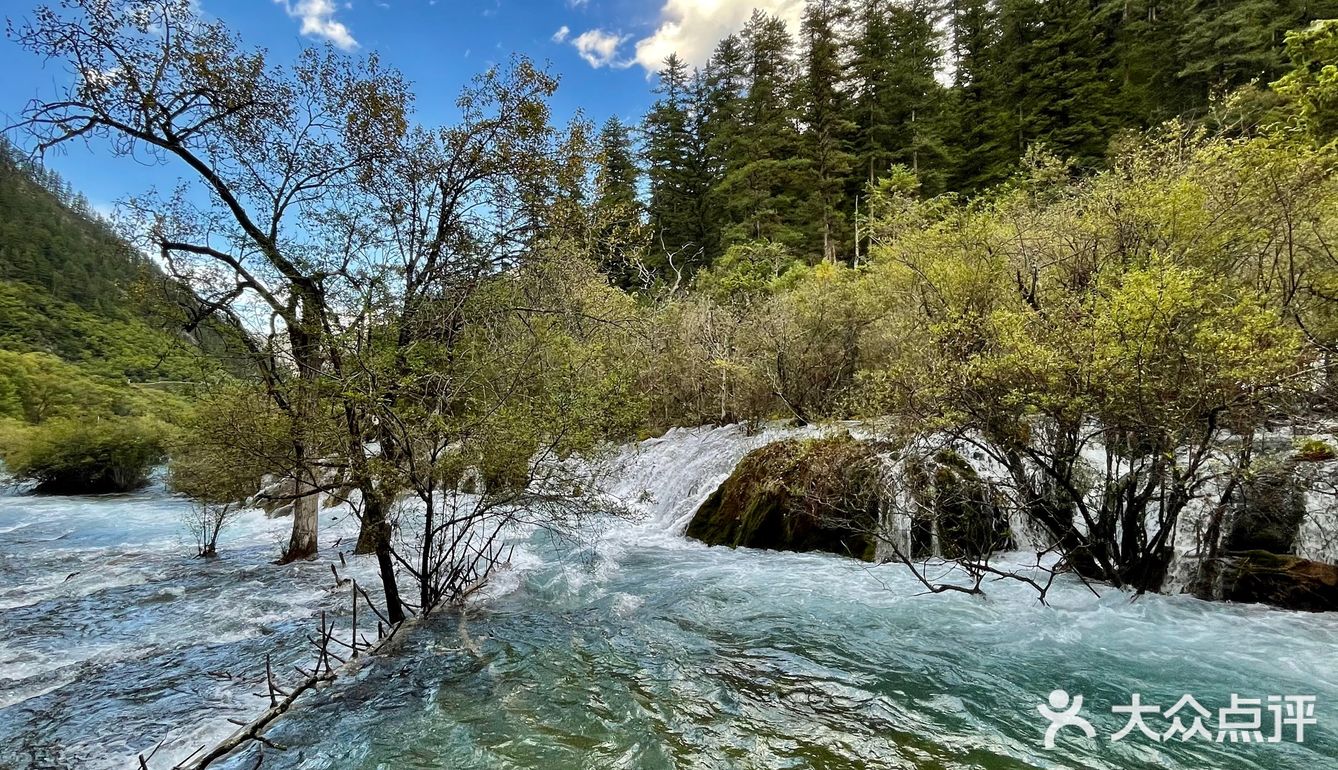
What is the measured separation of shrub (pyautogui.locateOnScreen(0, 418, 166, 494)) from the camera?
2119 cm

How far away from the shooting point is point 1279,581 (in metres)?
6.88

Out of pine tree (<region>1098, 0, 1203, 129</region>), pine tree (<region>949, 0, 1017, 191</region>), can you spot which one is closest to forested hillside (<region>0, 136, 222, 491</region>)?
pine tree (<region>949, 0, 1017, 191</region>)

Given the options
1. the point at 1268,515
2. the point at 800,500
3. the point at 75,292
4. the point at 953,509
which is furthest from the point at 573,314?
the point at 75,292

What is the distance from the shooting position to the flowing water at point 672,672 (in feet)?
14.3

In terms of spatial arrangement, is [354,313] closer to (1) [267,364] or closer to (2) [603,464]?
(1) [267,364]

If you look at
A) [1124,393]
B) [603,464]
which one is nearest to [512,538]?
[603,464]

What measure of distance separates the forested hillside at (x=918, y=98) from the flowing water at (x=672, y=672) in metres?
22.4

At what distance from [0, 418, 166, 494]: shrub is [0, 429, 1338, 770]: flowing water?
16030mm

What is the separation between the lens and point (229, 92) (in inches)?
313

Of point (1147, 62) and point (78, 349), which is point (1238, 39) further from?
point (78, 349)

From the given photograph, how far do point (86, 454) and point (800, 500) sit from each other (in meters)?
25.9

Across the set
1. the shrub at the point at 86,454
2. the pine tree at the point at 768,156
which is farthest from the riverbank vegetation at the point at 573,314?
the pine tree at the point at 768,156

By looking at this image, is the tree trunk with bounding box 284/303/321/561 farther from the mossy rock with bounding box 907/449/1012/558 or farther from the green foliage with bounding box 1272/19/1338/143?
the green foliage with bounding box 1272/19/1338/143

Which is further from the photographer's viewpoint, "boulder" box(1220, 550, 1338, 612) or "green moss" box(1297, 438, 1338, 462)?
"green moss" box(1297, 438, 1338, 462)
